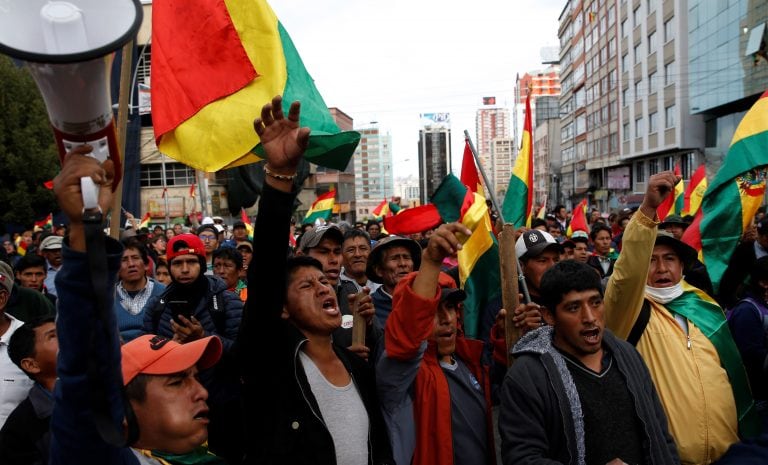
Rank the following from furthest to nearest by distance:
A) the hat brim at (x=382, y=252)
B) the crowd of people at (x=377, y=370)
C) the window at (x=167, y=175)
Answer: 1. the window at (x=167, y=175)
2. the hat brim at (x=382, y=252)
3. the crowd of people at (x=377, y=370)

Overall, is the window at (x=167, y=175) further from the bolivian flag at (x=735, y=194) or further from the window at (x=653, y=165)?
the bolivian flag at (x=735, y=194)

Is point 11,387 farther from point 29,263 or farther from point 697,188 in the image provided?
point 697,188

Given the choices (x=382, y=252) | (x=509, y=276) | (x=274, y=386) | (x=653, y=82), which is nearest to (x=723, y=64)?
(x=653, y=82)

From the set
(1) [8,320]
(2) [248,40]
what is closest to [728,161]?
(2) [248,40]

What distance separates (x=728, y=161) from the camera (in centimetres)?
515

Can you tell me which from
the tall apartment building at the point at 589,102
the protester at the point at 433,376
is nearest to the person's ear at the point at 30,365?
the protester at the point at 433,376

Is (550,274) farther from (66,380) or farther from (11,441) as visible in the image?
(11,441)

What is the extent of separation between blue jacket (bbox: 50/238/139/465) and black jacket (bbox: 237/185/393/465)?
26.8 inches

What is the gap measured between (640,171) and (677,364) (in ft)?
147

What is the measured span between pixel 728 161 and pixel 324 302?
13.2 ft

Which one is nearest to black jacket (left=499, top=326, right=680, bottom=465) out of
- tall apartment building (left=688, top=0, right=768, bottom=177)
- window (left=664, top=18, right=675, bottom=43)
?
tall apartment building (left=688, top=0, right=768, bottom=177)

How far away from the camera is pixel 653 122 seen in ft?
132

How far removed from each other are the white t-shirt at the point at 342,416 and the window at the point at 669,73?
38.9 m

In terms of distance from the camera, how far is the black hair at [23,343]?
2.92 m
